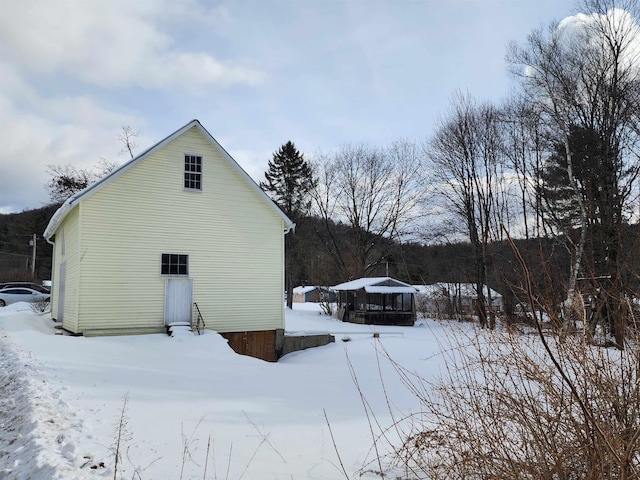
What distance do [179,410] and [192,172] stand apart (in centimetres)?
891

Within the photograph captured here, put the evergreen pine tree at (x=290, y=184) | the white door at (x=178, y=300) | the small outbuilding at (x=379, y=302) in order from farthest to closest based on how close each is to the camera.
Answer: the evergreen pine tree at (x=290, y=184) < the small outbuilding at (x=379, y=302) < the white door at (x=178, y=300)

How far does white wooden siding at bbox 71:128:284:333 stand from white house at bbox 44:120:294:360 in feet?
0.09

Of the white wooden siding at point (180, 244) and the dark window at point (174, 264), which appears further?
the dark window at point (174, 264)

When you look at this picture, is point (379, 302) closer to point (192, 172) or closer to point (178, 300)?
point (178, 300)

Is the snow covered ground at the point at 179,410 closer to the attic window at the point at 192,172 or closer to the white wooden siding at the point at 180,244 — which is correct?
the white wooden siding at the point at 180,244

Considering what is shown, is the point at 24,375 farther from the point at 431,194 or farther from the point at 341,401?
the point at 431,194

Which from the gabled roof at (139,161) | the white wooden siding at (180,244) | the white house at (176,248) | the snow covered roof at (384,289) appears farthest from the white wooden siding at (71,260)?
the snow covered roof at (384,289)

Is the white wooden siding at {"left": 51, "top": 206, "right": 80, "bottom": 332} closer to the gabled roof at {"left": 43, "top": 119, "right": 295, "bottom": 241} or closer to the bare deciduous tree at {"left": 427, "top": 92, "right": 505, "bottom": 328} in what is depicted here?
the gabled roof at {"left": 43, "top": 119, "right": 295, "bottom": 241}

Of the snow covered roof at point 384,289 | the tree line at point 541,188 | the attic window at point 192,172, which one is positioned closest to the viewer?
the tree line at point 541,188

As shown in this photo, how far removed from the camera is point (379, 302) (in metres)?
29.4

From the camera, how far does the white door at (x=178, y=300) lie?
42.7 feet

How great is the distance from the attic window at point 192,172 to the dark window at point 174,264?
215cm

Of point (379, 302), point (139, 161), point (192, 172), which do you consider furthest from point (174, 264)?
point (379, 302)

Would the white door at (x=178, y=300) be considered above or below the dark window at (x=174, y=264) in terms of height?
below
